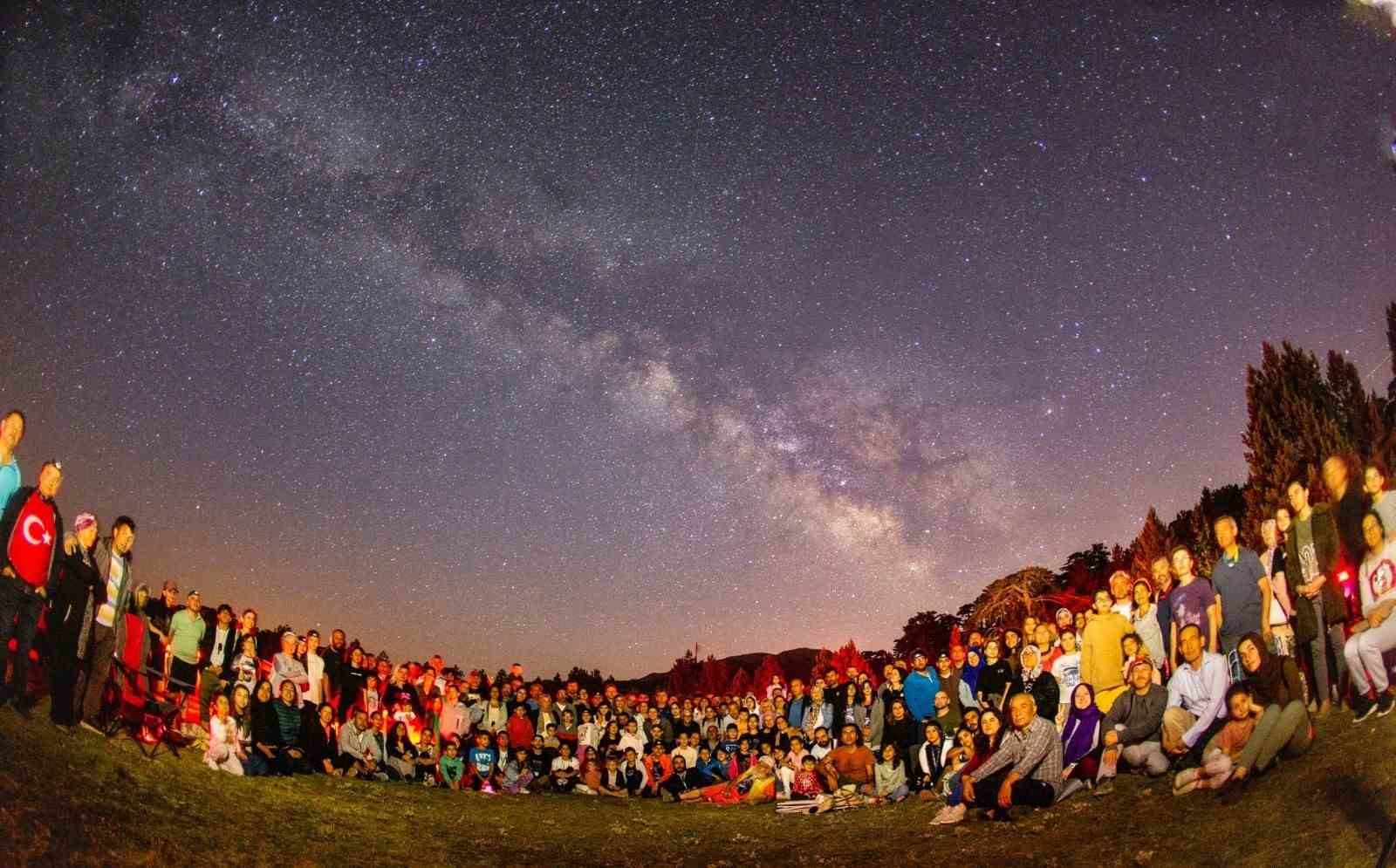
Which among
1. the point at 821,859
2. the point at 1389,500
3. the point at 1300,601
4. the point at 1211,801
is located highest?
the point at 1389,500

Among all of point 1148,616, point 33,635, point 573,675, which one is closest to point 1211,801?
point 1148,616

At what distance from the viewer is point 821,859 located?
1084 centimetres

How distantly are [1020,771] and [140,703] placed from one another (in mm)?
9820

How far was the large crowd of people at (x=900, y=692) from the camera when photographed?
10.3m

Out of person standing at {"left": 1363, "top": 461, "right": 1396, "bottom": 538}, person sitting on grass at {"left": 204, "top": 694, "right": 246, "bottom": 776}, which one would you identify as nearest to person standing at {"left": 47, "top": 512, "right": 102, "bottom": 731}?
person sitting on grass at {"left": 204, "top": 694, "right": 246, "bottom": 776}

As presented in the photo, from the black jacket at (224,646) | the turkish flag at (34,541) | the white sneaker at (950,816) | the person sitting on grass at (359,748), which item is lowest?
the white sneaker at (950,816)

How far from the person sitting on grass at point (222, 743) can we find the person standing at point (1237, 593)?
1106 cm

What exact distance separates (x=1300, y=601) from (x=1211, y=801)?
235 centimetres

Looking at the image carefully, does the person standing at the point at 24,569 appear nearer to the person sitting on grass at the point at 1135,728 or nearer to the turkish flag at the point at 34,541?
the turkish flag at the point at 34,541

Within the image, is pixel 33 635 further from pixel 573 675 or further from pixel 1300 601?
pixel 573 675

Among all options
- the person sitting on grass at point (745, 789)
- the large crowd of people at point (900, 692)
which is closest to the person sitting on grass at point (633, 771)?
the large crowd of people at point (900, 692)

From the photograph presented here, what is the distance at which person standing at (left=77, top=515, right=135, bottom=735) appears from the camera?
428 inches

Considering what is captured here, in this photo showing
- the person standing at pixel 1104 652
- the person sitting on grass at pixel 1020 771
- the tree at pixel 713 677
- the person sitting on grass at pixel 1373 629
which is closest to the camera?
the person sitting on grass at pixel 1373 629

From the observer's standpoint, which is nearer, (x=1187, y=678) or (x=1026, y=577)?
(x=1187, y=678)
